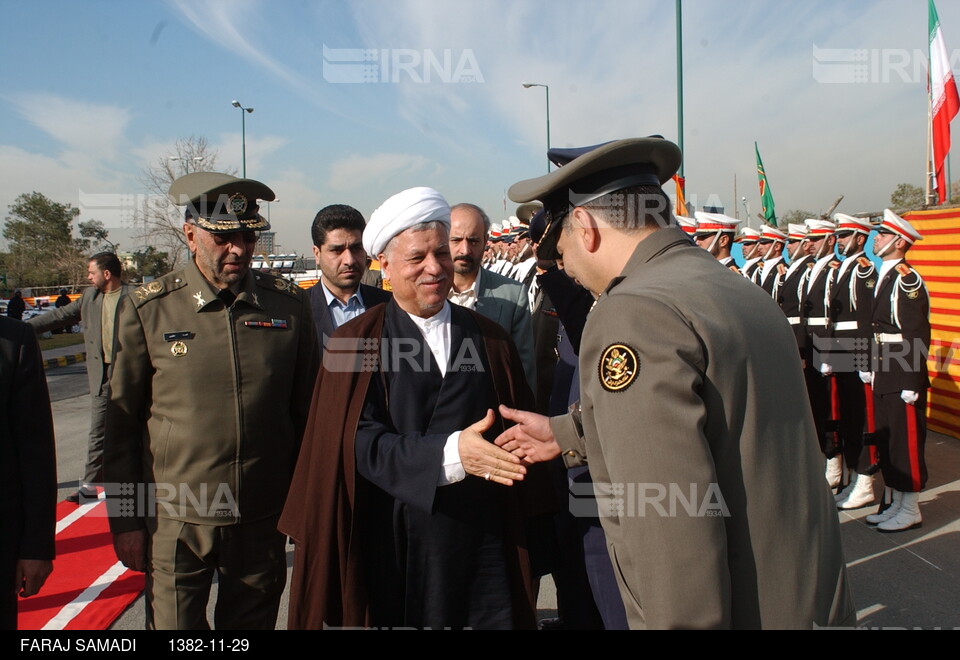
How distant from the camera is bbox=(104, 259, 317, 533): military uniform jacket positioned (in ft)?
8.02

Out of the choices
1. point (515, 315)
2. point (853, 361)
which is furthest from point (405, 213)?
point (853, 361)

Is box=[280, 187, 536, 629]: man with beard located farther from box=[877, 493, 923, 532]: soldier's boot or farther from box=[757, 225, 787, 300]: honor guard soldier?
box=[757, 225, 787, 300]: honor guard soldier

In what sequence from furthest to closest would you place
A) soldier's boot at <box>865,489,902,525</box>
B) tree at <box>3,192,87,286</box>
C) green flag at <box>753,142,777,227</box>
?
1. tree at <box>3,192,87,286</box>
2. green flag at <box>753,142,777,227</box>
3. soldier's boot at <box>865,489,902,525</box>

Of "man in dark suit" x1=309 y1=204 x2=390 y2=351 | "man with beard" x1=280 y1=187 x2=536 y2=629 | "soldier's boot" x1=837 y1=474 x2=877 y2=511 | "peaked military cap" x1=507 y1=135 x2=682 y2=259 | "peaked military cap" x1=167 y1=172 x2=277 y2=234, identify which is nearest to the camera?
"peaked military cap" x1=507 y1=135 x2=682 y2=259

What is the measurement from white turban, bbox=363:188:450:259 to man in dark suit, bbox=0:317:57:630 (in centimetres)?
134

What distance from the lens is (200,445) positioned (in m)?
2.46

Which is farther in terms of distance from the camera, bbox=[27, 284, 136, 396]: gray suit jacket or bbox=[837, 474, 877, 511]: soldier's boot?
bbox=[837, 474, 877, 511]: soldier's boot

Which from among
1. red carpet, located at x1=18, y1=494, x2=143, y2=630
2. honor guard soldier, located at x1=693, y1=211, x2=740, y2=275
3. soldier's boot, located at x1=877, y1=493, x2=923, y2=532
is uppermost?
honor guard soldier, located at x1=693, y1=211, x2=740, y2=275

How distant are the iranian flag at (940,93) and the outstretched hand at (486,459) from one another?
8780 mm

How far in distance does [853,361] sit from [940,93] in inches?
176

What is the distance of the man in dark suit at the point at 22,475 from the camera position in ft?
A: 7.11

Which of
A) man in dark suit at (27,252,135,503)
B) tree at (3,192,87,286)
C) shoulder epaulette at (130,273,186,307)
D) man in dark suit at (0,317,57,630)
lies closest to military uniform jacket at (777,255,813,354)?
shoulder epaulette at (130,273,186,307)

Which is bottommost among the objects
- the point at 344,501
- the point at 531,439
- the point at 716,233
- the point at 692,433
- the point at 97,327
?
the point at 344,501

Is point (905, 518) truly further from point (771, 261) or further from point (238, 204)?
point (771, 261)
